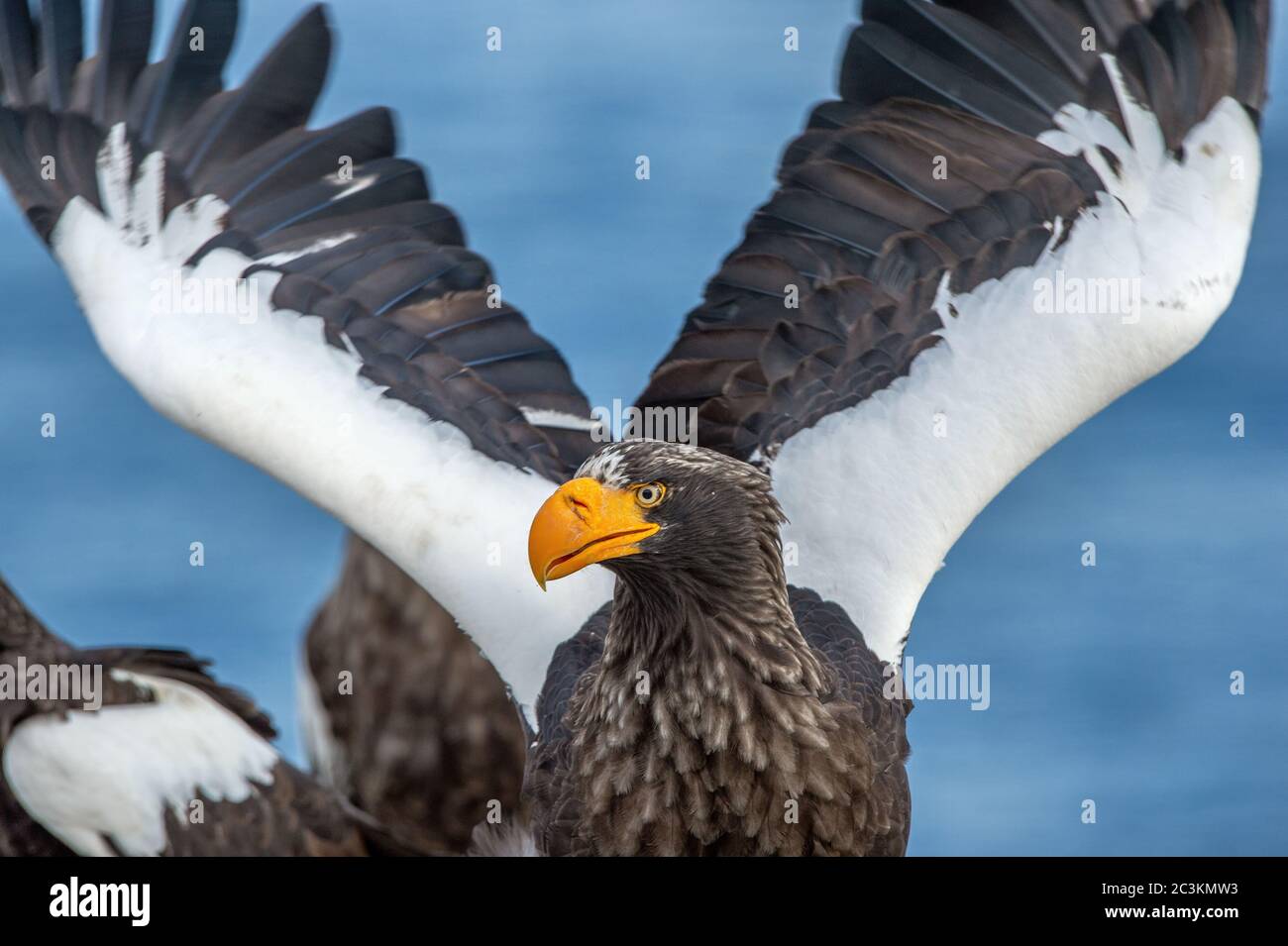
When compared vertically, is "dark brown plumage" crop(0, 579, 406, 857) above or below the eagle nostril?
below

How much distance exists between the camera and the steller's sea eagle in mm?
4062

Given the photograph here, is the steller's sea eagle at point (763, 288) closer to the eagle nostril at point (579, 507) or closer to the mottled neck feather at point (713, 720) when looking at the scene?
the mottled neck feather at point (713, 720)

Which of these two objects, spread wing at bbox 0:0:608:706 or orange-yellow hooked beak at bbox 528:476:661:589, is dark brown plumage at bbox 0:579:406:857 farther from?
orange-yellow hooked beak at bbox 528:476:661:589

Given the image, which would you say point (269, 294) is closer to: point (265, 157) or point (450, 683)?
point (265, 157)

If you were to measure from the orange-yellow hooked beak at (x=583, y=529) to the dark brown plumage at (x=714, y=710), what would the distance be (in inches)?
2.4

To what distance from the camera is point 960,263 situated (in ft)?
13.7

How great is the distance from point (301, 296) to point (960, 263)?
138 centimetres

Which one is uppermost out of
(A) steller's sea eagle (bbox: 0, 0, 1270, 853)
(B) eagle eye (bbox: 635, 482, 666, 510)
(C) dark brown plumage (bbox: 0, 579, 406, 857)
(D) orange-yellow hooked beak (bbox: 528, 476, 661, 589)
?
(A) steller's sea eagle (bbox: 0, 0, 1270, 853)

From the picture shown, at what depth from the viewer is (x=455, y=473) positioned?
4.17 metres

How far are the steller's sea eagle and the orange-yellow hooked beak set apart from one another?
486 millimetres

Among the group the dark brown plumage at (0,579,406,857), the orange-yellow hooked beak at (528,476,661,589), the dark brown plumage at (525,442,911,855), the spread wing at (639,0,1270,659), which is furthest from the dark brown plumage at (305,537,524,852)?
the orange-yellow hooked beak at (528,476,661,589)

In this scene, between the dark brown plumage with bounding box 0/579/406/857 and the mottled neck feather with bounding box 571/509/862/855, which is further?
the dark brown plumage with bounding box 0/579/406/857

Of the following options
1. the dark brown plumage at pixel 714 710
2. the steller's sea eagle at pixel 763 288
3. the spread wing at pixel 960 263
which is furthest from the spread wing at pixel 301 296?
the dark brown plumage at pixel 714 710

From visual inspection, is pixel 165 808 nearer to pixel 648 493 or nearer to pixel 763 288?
pixel 648 493
